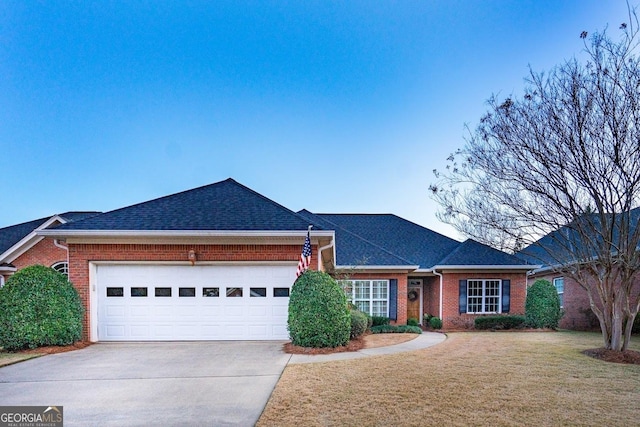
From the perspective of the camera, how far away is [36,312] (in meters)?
8.30

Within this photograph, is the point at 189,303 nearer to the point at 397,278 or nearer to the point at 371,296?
the point at 371,296

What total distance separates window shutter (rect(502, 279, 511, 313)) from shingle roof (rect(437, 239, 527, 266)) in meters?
0.96

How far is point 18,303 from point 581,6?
16.7m

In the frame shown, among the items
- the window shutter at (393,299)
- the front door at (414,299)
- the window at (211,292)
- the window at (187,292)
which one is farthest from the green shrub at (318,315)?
the front door at (414,299)

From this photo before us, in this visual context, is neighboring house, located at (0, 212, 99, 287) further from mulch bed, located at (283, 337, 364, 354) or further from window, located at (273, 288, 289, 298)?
mulch bed, located at (283, 337, 364, 354)

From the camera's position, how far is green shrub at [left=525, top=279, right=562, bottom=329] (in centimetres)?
1470

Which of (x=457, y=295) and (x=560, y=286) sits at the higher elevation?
(x=457, y=295)

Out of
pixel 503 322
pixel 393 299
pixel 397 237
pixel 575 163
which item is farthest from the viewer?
pixel 397 237

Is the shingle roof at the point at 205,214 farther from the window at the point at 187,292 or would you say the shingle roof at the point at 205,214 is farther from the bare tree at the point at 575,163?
the bare tree at the point at 575,163


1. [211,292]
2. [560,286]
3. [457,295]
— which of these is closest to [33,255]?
[211,292]

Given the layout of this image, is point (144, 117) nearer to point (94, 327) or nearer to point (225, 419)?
point (94, 327)

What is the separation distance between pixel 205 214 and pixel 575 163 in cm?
1011

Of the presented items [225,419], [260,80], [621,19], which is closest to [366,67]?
[260,80]

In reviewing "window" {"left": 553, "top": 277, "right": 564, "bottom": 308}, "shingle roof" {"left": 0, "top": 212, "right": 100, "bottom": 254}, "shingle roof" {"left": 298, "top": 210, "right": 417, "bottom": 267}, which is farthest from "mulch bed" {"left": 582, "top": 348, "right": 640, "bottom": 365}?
"shingle roof" {"left": 0, "top": 212, "right": 100, "bottom": 254}
